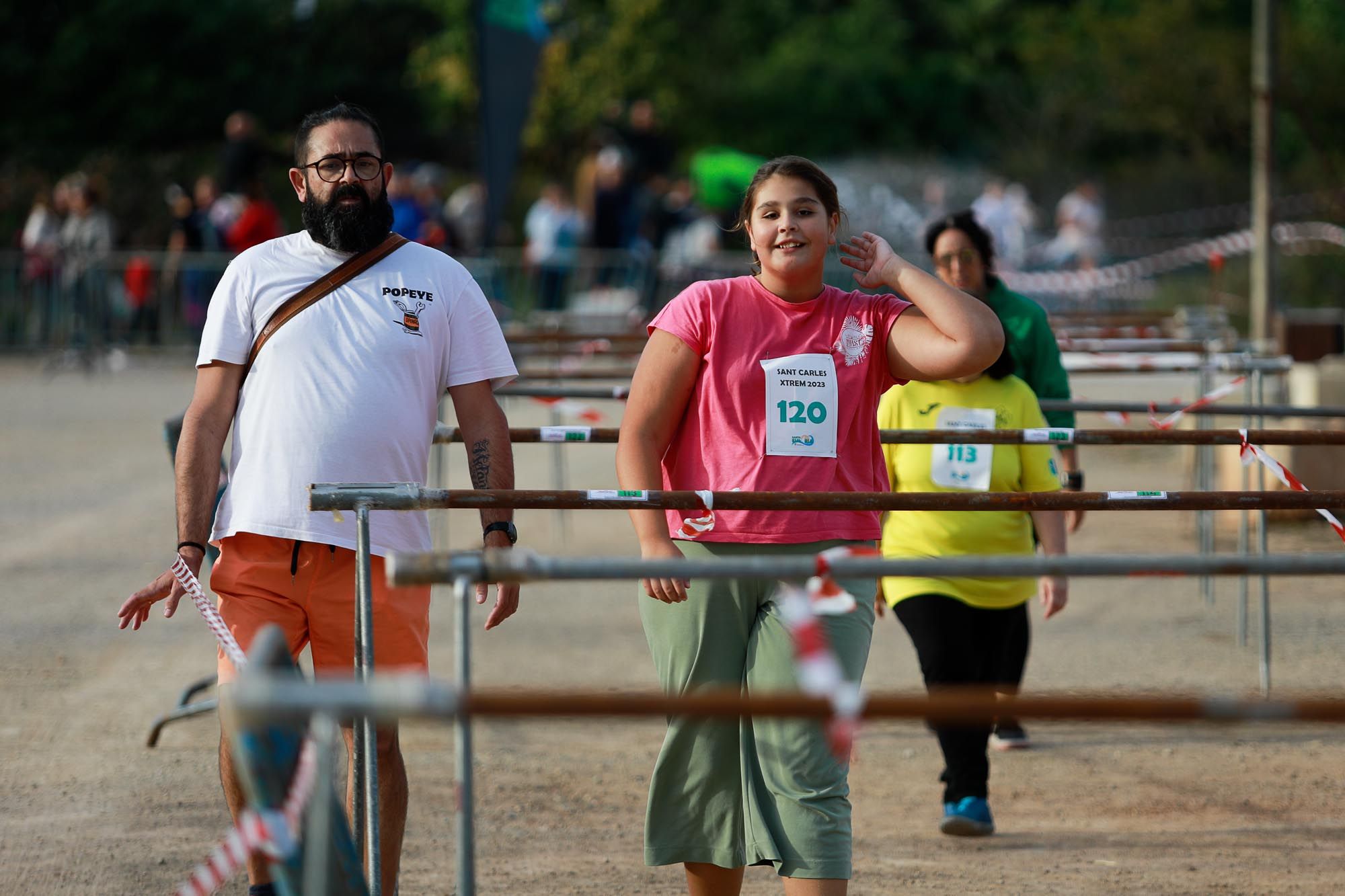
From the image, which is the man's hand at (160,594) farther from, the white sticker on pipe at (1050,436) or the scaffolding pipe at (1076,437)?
the white sticker on pipe at (1050,436)

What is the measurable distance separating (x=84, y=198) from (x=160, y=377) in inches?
101

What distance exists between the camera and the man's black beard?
4.24m

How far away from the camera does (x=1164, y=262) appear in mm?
24109

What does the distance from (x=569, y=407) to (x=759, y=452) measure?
8.57 m

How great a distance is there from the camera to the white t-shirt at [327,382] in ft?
13.6

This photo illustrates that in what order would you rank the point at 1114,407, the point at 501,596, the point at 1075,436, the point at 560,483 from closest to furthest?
the point at 501,596, the point at 1075,436, the point at 1114,407, the point at 560,483

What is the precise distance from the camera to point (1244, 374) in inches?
301

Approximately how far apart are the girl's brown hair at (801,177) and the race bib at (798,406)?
0.40 metres

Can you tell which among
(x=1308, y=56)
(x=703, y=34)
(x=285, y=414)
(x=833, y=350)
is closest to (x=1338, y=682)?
(x=833, y=350)

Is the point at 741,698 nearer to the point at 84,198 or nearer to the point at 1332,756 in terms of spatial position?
the point at 1332,756

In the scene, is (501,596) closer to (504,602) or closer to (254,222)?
(504,602)

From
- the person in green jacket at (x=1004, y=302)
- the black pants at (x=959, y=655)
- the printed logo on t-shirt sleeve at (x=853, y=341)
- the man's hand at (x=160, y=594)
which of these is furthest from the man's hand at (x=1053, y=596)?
the man's hand at (x=160, y=594)

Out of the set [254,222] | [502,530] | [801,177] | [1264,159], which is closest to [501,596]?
[502,530]

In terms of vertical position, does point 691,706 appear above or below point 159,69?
below
